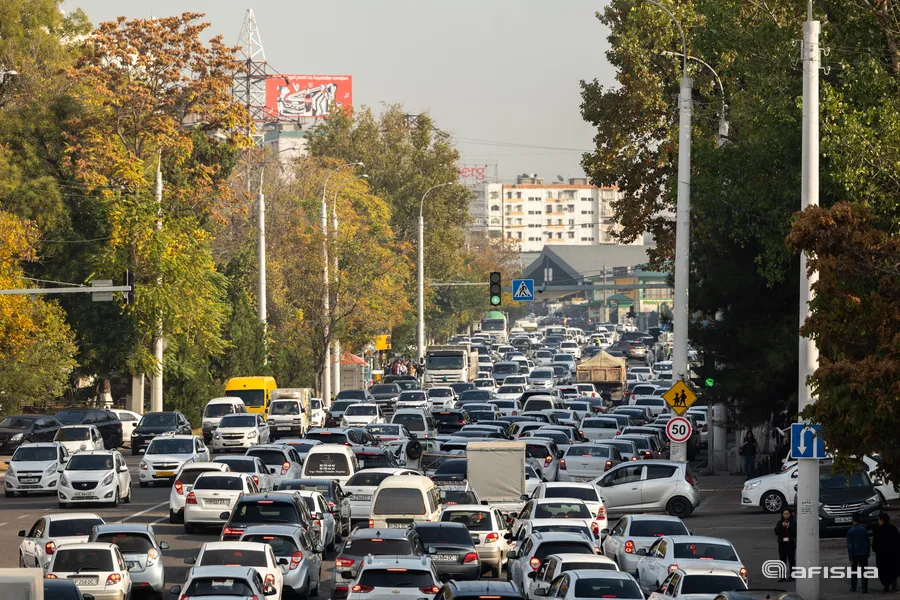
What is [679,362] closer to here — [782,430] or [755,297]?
[755,297]

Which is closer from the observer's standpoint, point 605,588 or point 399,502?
point 605,588

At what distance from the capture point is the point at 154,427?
52.1 m

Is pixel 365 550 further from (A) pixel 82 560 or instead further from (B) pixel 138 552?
(A) pixel 82 560

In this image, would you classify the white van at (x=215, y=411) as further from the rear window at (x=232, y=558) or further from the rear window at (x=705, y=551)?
the rear window at (x=705, y=551)

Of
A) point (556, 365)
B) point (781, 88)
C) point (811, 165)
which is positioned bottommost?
point (556, 365)

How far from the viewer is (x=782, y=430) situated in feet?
153

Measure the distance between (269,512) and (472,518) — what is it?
3.70m

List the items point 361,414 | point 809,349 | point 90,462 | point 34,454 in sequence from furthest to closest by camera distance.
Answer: point 361,414 → point 34,454 → point 90,462 → point 809,349

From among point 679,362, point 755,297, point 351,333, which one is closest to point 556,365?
point 351,333

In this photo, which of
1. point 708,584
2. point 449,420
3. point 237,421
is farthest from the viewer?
point 449,420

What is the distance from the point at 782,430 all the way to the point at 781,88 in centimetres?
1748

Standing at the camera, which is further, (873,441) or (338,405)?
(338,405)

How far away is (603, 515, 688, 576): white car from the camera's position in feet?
82.1

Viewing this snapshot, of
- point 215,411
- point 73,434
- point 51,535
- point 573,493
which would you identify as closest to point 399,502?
point 573,493
